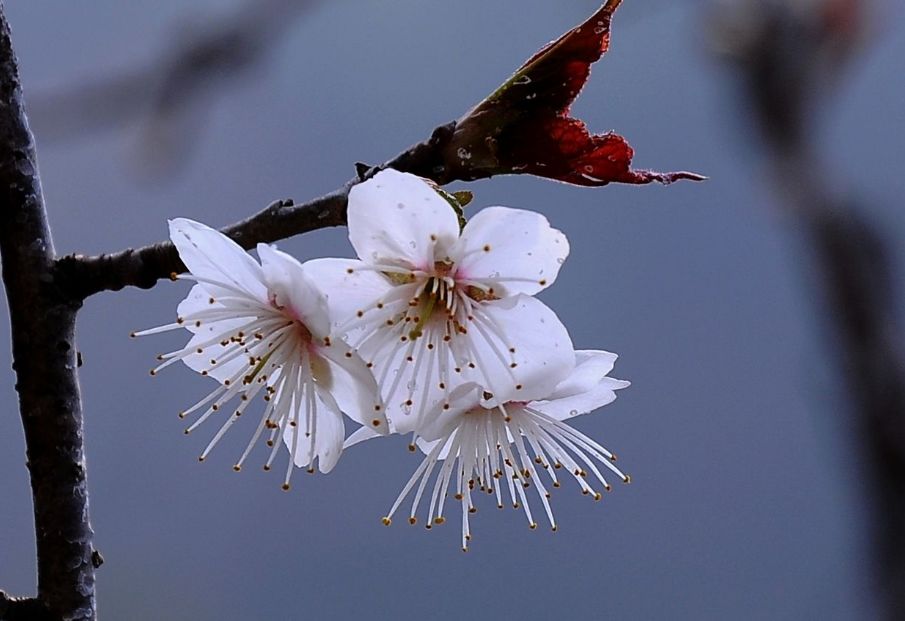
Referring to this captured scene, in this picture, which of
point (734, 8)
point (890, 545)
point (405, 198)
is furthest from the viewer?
point (734, 8)

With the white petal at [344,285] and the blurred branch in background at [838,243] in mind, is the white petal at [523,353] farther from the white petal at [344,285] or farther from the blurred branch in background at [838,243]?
the blurred branch in background at [838,243]

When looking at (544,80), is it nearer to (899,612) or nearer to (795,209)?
(795,209)

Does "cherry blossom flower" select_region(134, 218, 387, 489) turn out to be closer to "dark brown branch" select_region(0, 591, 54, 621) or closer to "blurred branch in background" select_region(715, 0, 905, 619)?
"dark brown branch" select_region(0, 591, 54, 621)

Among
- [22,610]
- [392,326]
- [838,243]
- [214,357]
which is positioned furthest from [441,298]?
[838,243]

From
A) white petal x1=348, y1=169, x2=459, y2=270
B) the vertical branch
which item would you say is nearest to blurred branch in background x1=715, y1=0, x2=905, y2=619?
white petal x1=348, y1=169, x2=459, y2=270

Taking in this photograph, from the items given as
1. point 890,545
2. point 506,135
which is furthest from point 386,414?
point 890,545

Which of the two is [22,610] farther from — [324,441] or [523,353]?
[523,353]

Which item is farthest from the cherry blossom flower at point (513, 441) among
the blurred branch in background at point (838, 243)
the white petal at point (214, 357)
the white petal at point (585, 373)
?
the blurred branch in background at point (838, 243)
